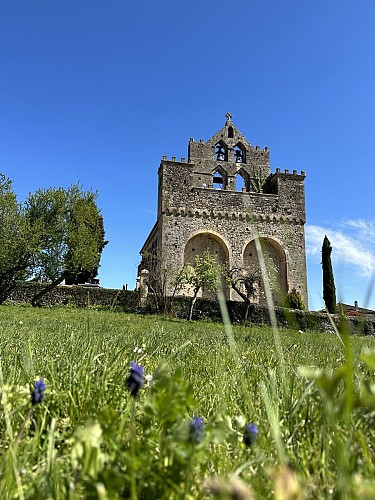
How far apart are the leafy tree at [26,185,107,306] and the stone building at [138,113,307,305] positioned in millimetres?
3991

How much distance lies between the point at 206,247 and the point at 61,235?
916 centimetres

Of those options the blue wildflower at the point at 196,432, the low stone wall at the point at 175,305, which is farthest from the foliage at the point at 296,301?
the blue wildflower at the point at 196,432

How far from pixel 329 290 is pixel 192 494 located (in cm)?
2572

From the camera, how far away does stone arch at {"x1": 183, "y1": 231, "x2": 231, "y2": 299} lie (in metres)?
25.6

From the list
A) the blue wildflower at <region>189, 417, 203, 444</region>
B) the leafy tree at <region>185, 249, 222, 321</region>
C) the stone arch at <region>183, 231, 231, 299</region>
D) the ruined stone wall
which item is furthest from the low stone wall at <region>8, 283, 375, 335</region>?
the blue wildflower at <region>189, 417, 203, 444</region>

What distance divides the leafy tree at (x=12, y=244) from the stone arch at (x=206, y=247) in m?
9.24

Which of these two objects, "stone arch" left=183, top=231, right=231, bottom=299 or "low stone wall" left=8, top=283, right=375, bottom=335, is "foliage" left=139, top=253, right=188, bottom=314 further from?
"stone arch" left=183, top=231, right=231, bottom=299

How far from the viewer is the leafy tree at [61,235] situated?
23.8m

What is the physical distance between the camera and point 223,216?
26406 mm

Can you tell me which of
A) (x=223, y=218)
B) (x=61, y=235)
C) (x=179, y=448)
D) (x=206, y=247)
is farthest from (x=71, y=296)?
(x=179, y=448)

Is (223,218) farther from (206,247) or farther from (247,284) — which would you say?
(247,284)

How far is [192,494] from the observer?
722 mm

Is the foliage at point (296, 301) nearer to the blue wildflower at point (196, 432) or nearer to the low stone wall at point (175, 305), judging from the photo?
the low stone wall at point (175, 305)

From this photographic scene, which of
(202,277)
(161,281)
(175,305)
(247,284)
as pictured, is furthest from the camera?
(247,284)
